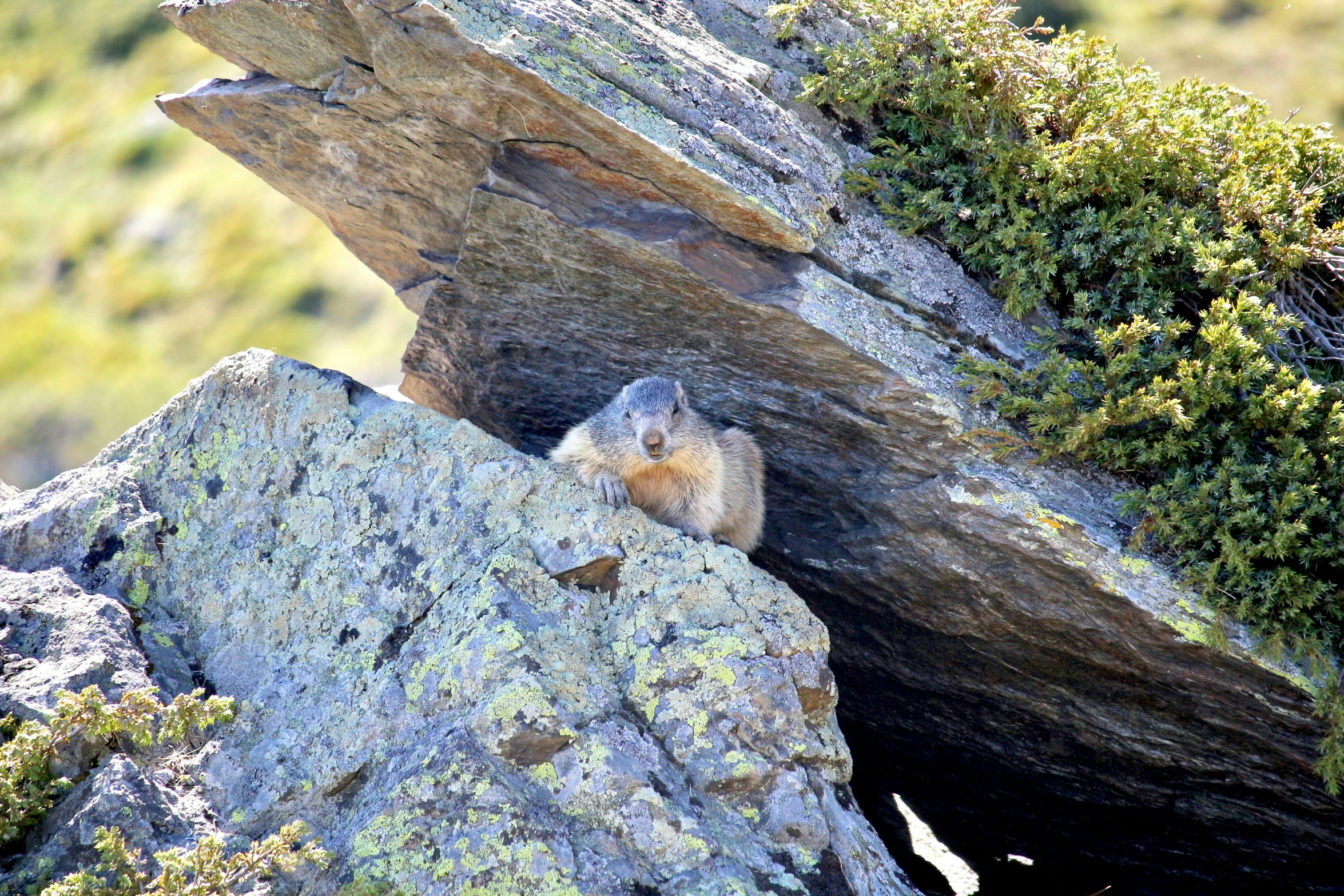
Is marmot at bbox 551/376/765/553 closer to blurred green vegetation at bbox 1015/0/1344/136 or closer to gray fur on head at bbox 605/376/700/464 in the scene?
gray fur on head at bbox 605/376/700/464

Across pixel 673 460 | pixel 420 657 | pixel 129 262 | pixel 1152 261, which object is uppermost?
pixel 1152 261

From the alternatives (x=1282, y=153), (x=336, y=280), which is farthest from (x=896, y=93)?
(x=336, y=280)

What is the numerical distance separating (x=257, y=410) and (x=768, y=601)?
14.1ft

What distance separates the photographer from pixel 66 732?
5.76m

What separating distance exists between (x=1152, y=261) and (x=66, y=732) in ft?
27.2

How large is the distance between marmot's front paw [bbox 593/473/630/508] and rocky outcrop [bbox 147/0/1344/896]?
1439 mm

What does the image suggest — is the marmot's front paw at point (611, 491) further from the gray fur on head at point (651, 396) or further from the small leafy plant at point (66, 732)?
the small leafy plant at point (66, 732)

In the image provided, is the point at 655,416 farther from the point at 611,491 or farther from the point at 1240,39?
the point at 1240,39

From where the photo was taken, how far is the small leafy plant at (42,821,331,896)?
Result: 5066mm

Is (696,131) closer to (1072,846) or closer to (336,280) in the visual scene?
(1072,846)

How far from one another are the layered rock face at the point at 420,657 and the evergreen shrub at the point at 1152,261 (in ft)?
9.37

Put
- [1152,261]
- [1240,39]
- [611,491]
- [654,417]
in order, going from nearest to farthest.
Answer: [611,491]
[1152,261]
[654,417]
[1240,39]

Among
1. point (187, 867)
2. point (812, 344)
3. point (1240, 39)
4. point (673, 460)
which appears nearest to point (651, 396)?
point (673, 460)

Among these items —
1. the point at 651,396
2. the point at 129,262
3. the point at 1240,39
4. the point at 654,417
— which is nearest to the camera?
the point at 654,417
